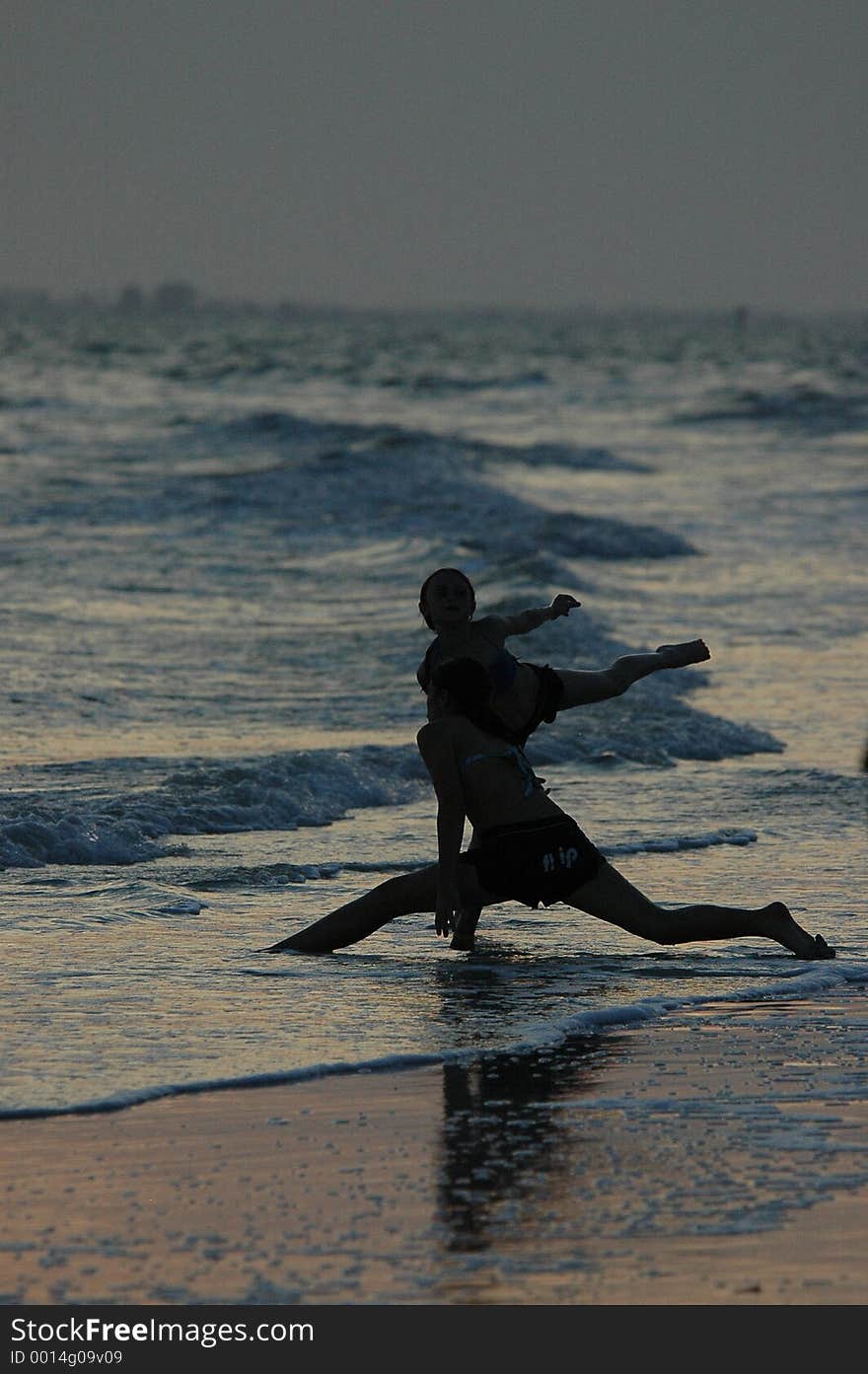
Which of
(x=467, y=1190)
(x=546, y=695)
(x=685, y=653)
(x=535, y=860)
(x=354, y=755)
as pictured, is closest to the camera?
(x=467, y=1190)

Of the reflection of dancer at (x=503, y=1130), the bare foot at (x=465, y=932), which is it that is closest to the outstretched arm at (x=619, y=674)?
the bare foot at (x=465, y=932)

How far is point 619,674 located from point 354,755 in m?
3.97

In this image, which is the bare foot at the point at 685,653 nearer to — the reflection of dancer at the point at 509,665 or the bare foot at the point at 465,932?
the reflection of dancer at the point at 509,665

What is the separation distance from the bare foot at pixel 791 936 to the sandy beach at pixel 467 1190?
42.8 inches

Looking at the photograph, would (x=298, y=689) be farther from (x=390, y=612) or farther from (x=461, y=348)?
(x=461, y=348)

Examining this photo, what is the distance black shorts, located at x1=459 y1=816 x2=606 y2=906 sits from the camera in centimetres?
671

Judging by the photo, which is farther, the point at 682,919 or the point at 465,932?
the point at 465,932

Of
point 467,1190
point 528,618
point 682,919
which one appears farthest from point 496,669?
point 467,1190

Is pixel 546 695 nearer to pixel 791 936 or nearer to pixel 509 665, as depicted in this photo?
pixel 509 665

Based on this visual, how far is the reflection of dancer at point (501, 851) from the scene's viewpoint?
6672mm

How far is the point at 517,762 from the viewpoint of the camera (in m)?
6.79

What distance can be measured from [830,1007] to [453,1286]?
2.54 metres

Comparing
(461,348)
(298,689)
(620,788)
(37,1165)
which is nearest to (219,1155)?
(37,1165)

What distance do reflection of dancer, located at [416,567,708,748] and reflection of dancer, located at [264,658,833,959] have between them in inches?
2.5
